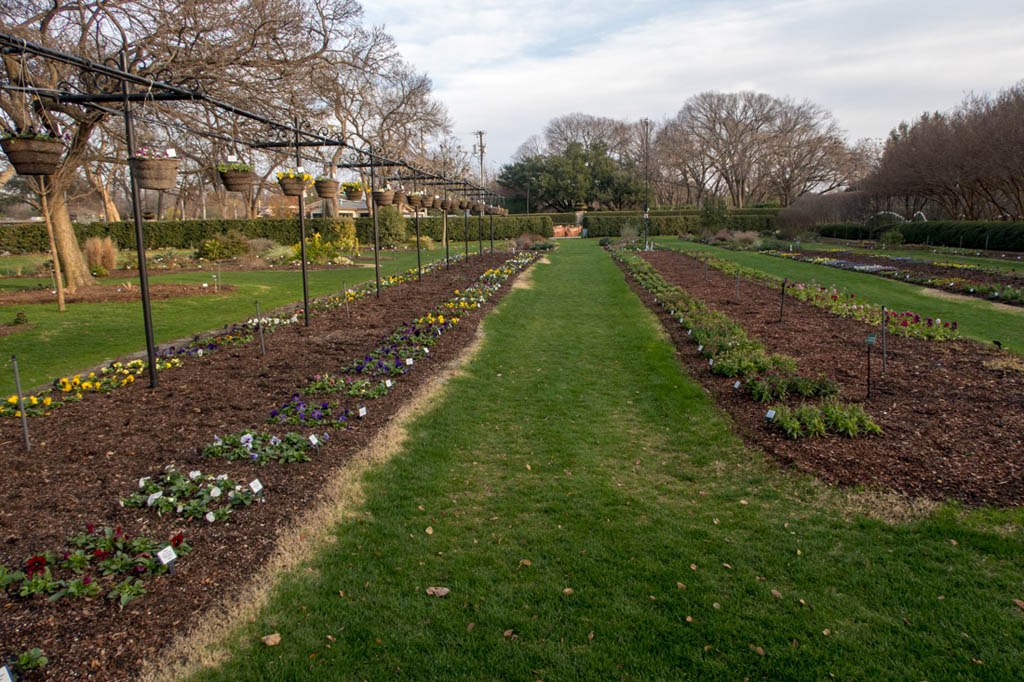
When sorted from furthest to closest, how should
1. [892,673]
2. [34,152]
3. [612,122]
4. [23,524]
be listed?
[612,122], [34,152], [23,524], [892,673]

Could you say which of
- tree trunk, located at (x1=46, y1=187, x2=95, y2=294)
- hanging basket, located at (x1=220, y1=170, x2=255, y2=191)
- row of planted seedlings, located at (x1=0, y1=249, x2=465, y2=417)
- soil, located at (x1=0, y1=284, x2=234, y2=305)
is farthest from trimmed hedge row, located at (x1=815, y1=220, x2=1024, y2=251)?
tree trunk, located at (x1=46, y1=187, x2=95, y2=294)

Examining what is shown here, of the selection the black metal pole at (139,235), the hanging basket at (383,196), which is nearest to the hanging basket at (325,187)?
the hanging basket at (383,196)

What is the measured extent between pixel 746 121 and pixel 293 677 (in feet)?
212

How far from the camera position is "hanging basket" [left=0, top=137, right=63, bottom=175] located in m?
4.72

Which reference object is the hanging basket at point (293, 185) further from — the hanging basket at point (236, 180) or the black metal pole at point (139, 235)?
the black metal pole at point (139, 235)

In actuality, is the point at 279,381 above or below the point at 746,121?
below

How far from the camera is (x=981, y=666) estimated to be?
251cm

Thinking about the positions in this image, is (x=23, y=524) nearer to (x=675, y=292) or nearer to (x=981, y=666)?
(x=981, y=666)

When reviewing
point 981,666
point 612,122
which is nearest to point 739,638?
point 981,666

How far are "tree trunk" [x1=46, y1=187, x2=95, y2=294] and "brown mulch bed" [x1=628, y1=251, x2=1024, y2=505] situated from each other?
14712 millimetres

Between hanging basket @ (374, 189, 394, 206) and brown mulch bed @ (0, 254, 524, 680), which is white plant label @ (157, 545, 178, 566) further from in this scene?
hanging basket @ (374, 189, 394, 206)

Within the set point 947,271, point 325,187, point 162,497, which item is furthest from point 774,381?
point 947,271

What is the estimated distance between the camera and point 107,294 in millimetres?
13688

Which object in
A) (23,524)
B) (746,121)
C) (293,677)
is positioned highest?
(746,121)
